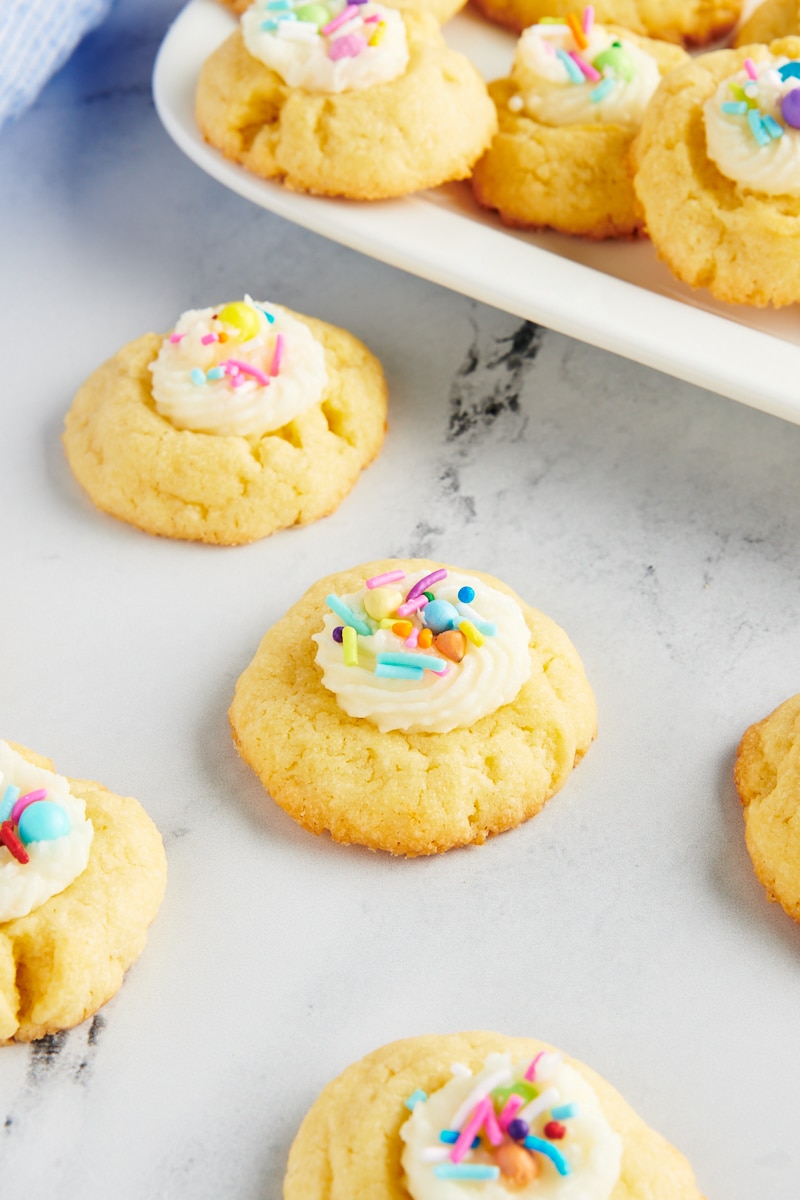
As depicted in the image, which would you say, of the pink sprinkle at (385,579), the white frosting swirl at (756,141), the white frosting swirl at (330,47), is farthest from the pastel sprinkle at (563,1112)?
the white frosting swirl at (330,47)

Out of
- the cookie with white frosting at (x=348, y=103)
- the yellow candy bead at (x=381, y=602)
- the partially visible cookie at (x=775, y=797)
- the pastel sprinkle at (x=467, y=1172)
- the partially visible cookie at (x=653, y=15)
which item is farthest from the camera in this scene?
the partially visible cookie at (x=653, y=15)

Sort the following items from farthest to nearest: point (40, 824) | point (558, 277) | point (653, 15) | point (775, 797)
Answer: point (653, 15) < point (558, 277) < point (775, 797) < point (40, 824)

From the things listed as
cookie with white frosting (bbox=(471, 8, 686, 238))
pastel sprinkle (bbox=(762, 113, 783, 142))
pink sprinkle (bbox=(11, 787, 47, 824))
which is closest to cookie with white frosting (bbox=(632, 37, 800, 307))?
pastel sprinkle (bbox=(762, 113, 783, 142))

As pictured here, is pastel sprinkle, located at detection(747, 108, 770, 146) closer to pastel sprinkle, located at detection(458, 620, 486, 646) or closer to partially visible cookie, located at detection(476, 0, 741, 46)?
partially visible cookie, located at detection(476, 0, 741, 46)

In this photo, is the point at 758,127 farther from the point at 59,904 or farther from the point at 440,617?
the point at 59,904

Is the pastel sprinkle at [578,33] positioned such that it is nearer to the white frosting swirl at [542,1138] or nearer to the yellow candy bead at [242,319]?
the yellow candy bead at [242,319]

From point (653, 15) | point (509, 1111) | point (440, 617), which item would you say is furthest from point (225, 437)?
point (653, 15)
